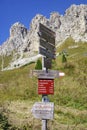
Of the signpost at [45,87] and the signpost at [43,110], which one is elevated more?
the signpost at [45,87]

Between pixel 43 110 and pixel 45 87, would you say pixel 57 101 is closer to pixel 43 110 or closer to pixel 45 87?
pixel 43 110

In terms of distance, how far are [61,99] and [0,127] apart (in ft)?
39.1

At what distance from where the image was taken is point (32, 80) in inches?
1227

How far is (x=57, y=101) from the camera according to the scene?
989 inches

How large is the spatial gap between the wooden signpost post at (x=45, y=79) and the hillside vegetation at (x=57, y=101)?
764mm

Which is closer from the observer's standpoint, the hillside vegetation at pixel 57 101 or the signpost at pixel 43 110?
the signpost at pixel 43 110

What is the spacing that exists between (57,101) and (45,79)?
41.8 feet

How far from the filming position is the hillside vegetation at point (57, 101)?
16016 mm

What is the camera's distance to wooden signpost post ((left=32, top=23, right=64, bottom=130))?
12359 mm

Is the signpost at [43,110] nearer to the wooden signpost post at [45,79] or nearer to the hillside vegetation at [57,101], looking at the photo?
the wooden signpost post at [45,79]

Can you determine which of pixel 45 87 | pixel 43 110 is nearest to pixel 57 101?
pixel 43 110

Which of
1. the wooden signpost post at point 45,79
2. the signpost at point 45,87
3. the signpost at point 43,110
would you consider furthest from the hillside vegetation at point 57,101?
the signpost at point 43,110

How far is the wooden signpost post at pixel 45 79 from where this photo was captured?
1236 cm

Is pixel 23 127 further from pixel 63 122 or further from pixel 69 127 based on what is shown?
pixel 63 122
